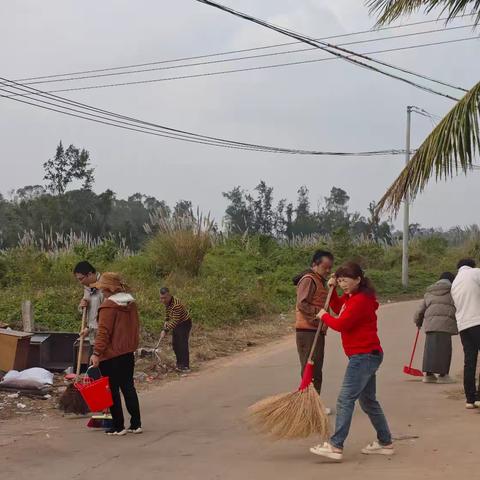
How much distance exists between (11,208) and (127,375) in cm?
4020

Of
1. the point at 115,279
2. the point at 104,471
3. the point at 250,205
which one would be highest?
the point at 250,205

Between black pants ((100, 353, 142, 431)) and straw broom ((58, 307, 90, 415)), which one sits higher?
black pants ((100, 353, 142, 431))

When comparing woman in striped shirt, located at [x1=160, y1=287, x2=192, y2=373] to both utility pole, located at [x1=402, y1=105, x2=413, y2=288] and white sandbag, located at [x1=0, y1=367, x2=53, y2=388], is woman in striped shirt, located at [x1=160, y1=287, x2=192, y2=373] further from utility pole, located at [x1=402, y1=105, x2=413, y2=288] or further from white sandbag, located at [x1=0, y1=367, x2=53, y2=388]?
utility pole, located at [x1=402, y1=105, x2=413, y2=288]

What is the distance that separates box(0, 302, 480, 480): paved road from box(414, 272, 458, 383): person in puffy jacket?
0.35 meters

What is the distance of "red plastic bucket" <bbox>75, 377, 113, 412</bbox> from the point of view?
24.8ft

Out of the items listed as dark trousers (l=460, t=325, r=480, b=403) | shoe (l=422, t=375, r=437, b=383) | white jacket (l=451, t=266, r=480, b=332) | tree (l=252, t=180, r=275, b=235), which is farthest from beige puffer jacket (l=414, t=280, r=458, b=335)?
tree (l=252, t=180, r=275, b=235)

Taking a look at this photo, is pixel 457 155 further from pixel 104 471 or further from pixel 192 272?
pixel 192 272

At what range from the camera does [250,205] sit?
64.5 metres

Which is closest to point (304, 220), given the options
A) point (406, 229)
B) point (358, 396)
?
point (406, 229)

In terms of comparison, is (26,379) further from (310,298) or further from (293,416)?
(293,416)

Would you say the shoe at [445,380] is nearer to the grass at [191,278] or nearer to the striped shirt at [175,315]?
the striped shirt at [175,315]

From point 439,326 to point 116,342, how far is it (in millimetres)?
4837

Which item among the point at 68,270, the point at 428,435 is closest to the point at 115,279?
the point at 428,435

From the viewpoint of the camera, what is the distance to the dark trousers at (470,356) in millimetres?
8383
